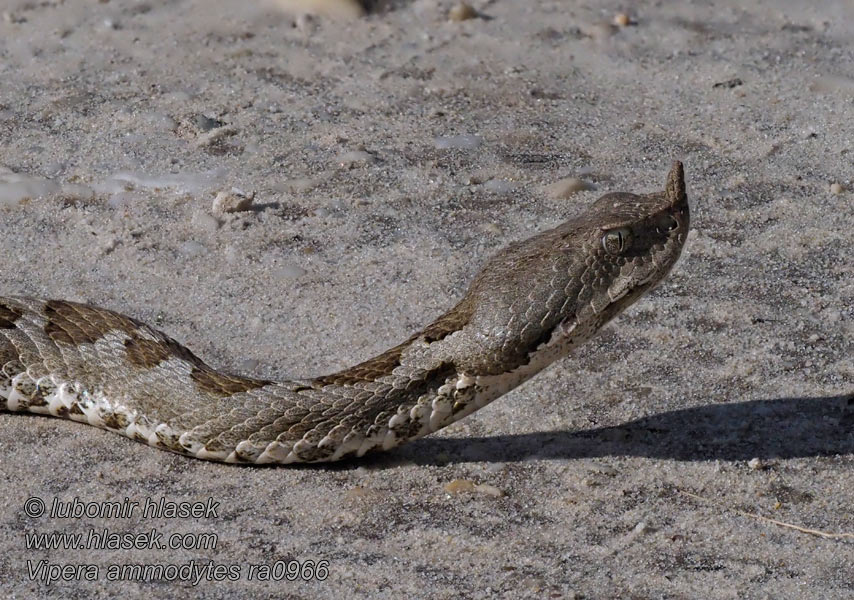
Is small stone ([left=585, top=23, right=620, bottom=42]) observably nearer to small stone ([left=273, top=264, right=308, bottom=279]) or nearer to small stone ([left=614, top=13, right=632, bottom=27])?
small stone ([left=614, top=13, right=632, bottom=27])

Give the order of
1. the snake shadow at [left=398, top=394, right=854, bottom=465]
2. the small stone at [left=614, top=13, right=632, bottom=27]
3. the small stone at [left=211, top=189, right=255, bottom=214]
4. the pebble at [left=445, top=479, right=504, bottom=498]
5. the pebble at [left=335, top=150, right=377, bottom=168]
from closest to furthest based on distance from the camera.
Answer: the pebble at [left=445, top=479, right=504, bottom=498], the snake shadow at [left=398, top=394, right=854, bottom=465], the small stone at [left=211, top=189, right=255, bottom=214], the pebble at [left=335, top=150, right=377, bottom=168], the small stone at [left=614, top=13, right=632, bottom=27]

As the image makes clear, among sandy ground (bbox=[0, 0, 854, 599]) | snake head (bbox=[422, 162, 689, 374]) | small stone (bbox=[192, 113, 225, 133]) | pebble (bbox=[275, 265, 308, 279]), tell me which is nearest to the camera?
sandy ground (bbox=[0, 0, 854, 599])

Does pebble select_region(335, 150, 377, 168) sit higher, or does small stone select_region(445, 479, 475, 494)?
pebble select_region(335, 150, 377, 168)

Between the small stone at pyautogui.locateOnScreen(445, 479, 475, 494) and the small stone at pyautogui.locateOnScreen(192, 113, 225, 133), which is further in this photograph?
the small stone at pyautogui.locateOnScreen(192, 113, 225, 133)

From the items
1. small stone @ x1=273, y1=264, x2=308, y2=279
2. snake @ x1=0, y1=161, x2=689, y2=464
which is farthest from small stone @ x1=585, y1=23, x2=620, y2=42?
snake @ x1=0, y1=161, x2=689, y2=464

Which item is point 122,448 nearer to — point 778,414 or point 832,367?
point 778,414

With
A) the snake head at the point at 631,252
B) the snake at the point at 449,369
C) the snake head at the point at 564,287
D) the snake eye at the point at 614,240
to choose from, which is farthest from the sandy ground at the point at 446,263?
the snake eye at the point at 614,240

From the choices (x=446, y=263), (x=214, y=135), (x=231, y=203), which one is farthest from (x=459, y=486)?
(x=214, y=135)

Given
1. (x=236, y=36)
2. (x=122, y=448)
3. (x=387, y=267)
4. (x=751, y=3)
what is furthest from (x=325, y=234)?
(x=751, y=3)
